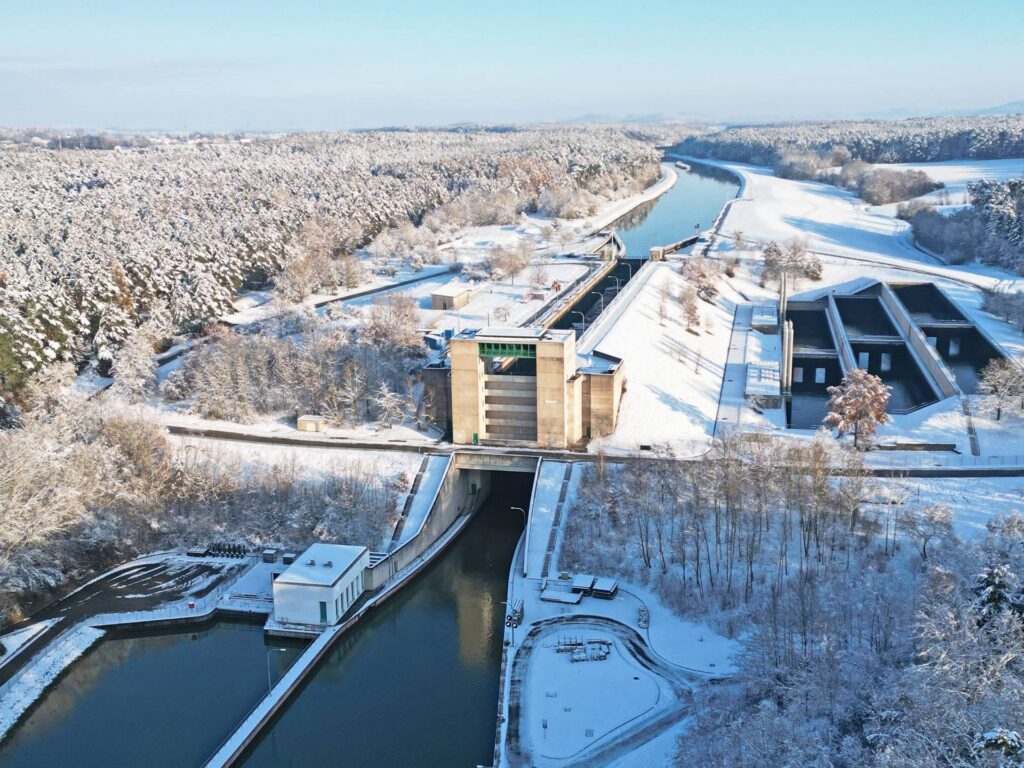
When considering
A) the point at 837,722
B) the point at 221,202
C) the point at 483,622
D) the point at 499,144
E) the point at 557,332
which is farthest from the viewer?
the point at 499,144

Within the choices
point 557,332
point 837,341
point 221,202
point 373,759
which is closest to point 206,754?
point 373,759

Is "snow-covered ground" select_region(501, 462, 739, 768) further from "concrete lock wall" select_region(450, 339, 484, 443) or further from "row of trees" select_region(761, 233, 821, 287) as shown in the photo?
"row of trees" select_region(761, 233, 821, 287)

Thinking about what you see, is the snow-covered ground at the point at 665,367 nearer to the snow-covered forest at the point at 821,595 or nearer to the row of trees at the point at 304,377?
Answer: the snow-covered forest at the point at 821,595

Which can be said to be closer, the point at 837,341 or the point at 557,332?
the point at 557,332

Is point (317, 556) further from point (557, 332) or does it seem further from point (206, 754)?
point (557, 332)

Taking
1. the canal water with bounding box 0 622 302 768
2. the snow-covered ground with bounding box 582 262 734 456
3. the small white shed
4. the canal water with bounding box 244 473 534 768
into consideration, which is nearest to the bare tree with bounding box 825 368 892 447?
the snow-covered ground with bounding box 582 262 734 456

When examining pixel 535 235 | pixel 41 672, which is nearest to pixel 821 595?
pixel 41 672
